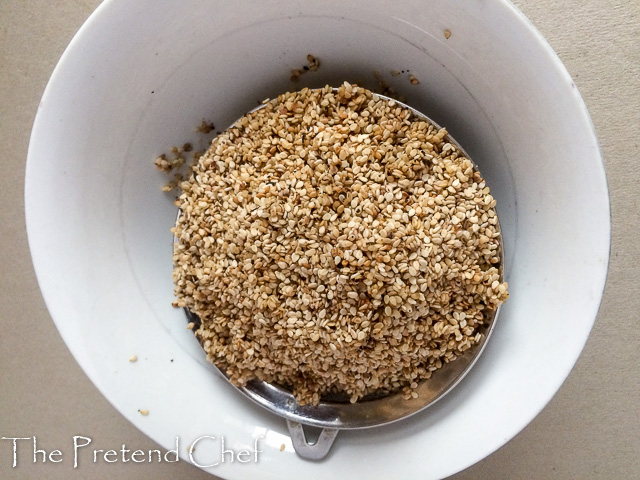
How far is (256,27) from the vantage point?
1048mm

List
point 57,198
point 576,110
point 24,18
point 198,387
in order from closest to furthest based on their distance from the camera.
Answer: point 576,110 → point 57,198 → point 198,387 → point 24,18

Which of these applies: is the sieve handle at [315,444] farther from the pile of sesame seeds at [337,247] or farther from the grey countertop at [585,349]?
the grey countertop at [585,349]

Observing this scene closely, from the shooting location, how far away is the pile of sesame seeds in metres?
0.95

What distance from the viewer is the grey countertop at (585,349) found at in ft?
3.93

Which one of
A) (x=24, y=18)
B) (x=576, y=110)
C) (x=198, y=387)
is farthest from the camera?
(x=24, y=18)

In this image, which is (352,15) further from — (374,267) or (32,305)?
(32,305)

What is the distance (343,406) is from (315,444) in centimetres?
9

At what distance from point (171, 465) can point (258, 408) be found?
337 mm

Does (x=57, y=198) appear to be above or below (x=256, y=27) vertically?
below

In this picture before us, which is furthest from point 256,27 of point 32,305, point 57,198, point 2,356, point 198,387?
point 2,356

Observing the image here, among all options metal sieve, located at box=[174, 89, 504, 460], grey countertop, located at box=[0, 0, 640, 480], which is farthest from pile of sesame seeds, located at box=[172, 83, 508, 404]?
grey countertop, located at box=[0, 0, 640, 480]

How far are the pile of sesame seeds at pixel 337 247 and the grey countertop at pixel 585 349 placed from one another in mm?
390

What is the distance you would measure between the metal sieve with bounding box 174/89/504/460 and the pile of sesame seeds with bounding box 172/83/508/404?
0.10ft

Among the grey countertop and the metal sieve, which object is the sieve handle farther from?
the grey countertop
